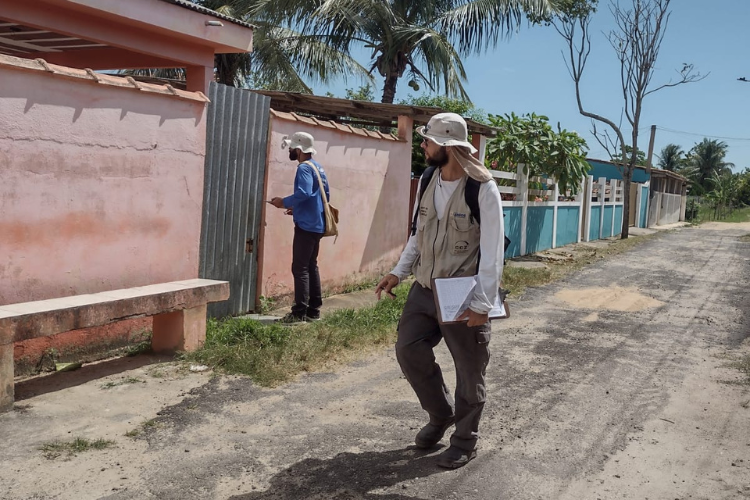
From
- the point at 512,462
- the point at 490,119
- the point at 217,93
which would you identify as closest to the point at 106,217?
the point at 217,93

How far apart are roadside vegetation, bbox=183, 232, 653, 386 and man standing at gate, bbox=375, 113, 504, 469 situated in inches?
66.8

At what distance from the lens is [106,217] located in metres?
5.51

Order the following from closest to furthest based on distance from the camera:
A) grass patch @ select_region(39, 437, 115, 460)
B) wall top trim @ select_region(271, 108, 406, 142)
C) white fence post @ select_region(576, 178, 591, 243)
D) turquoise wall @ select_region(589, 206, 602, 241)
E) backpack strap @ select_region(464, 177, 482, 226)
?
backpack strap @ select_region(464, 177, 482, 226) < grass patch @ select_region(39, 437, 115, 460) < wall top trim @ select_region(271, 108, 406, 142) < white fence post @ select_region(576, 178, 591, 243) < turquoise wall @ select_region(589, 206, 602, 241)

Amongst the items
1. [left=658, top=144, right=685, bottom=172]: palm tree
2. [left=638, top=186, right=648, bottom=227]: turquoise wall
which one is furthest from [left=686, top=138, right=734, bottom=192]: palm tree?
[left=638, top=186, right=648, bottom=227]: turquoise wall

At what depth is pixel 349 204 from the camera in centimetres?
913

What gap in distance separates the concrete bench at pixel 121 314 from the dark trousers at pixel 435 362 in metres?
2.27

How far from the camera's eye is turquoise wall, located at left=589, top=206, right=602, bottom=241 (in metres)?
21.4

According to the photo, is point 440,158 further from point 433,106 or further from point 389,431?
point 433,106

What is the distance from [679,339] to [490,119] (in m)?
8.48

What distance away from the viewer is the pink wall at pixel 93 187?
4816mm

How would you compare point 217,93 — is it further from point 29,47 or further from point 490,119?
point 490,119

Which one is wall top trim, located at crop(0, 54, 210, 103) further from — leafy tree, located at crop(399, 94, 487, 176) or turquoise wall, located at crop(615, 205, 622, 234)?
turquoise wall, located at crop(615, 205, 622, 234)

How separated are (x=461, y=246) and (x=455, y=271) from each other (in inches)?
5.4

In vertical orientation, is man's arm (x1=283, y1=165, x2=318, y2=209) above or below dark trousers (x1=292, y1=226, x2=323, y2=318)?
above
